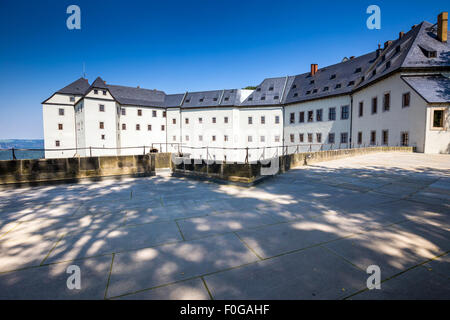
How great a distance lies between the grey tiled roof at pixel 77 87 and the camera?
4562 cm

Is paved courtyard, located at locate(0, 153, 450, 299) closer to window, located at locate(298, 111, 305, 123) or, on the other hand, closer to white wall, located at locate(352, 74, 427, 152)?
white wall, located at locate(352, 74, 427, 152)

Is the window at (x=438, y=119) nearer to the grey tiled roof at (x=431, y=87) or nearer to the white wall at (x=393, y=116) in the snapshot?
the white wall at (x=393, y=116)

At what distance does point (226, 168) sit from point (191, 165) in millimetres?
2425

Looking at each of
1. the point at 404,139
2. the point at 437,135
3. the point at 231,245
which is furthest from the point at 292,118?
the point at 231,245

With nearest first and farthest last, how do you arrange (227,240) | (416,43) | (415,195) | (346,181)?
(227,240), (415,195), (346,181), (416,43)

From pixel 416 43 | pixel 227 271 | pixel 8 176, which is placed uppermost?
pixel 416 43

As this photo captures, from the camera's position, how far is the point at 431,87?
21422 mm

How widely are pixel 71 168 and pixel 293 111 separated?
38.1m

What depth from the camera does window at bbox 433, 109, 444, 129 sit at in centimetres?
1995

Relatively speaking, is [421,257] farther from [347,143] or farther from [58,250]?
[347,143]

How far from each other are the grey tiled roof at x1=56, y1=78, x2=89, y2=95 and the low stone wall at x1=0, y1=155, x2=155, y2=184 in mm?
46878

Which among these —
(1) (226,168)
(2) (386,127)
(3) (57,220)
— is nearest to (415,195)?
(1) (226,168)

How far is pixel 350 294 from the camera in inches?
89.3

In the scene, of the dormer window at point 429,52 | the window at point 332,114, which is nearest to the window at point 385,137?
the dormer window at point 429,52
